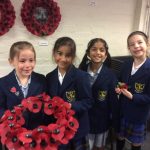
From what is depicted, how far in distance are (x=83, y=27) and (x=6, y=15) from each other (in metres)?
0.93

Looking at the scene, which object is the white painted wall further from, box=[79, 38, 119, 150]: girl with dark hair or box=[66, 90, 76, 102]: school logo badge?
box=[66, 90, 76, 102]: school logo badge

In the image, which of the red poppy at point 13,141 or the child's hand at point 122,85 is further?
the child's hand at point 122,85

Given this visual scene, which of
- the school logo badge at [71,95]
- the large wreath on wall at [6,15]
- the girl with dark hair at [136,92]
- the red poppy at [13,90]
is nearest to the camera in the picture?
the red poppy at [13,90]

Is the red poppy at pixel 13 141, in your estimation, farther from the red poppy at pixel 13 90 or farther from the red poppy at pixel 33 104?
the red poppy at pixel 13 90

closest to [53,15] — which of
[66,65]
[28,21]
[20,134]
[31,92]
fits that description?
[28,21]

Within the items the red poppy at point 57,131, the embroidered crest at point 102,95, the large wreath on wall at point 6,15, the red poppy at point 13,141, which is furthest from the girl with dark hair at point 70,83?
the large wreath on wall at point 6,15

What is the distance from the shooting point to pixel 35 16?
2.48 meters

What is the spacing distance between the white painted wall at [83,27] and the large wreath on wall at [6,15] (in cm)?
10

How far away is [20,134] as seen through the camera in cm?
131

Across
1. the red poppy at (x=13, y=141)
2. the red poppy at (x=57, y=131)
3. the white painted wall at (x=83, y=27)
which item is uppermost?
the white painted wall at (x=83, y=27)

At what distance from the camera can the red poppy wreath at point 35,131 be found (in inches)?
50.6

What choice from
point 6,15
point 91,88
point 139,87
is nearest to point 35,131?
point 91,88

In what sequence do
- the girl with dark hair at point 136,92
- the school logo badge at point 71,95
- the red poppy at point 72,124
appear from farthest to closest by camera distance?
the girl with dark hair at point 136,92, the school logo badge at point 71,95, the red poppy at point 72,124

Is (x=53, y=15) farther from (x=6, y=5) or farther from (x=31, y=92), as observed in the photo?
(x=31, y=92)
